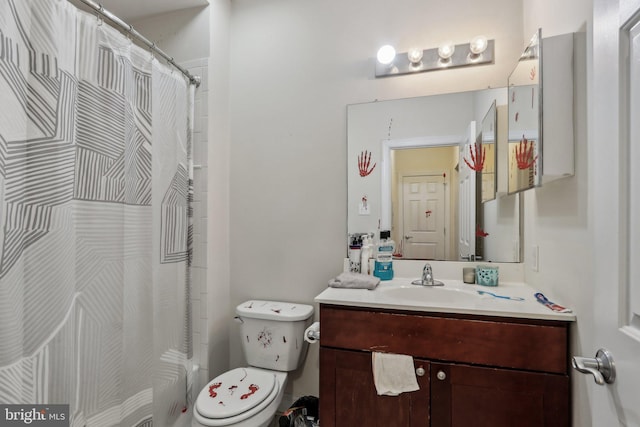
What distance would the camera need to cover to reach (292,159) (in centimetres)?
204

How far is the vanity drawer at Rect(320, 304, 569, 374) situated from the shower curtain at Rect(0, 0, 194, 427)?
2.94ft

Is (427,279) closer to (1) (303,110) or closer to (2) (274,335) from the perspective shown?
(2) (274,335)

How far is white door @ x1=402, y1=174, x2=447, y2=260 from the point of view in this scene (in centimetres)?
181

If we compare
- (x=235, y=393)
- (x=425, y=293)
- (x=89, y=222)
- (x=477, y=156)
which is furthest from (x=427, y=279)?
(x=89, y=222)

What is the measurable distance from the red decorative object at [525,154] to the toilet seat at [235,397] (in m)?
1.52

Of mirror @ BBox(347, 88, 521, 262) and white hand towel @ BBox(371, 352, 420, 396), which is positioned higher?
mirror @ BBox(347, 88, 521, 262)

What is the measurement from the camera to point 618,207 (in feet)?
1.92

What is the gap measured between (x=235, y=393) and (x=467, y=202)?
1.54m

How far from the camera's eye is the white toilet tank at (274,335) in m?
1.78

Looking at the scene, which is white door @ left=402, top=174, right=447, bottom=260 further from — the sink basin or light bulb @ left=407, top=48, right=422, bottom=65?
light bulb @ left=407, top=48, right=422, bottom=65

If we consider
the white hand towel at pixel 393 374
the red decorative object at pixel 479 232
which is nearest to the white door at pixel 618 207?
the white hand towel at pixel 393 374

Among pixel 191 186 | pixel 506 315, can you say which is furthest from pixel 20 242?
pixel 506 315

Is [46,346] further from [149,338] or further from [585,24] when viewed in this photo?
[585,24]

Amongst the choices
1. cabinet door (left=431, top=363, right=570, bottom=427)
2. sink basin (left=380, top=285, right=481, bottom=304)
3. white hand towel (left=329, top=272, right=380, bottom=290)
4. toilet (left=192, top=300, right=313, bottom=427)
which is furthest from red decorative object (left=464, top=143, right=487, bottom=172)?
toilet (left=192, top=300, right=313, bottom=427)
